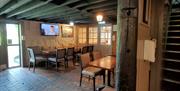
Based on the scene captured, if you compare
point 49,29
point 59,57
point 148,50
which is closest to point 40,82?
point 59,57

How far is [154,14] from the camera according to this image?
201cm

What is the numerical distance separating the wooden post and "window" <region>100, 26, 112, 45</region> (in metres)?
6.32

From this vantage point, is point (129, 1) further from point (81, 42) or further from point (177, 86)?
point (81, 42)

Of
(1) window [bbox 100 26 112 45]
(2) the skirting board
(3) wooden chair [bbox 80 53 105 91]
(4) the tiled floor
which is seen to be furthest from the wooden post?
(1) window [bbox 100 26 112 45]

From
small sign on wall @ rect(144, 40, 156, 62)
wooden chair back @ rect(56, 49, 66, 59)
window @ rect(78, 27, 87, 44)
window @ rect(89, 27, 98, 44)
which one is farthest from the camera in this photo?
window @ rect(78, 27, 87, 44)

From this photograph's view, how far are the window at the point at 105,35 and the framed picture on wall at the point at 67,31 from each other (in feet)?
5.24

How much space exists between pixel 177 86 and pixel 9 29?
5.50 metres

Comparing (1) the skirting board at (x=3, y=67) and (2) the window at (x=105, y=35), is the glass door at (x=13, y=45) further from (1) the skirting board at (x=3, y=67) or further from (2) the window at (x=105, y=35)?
(2) the window at (x=105, y=35)

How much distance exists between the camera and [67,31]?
289 inches

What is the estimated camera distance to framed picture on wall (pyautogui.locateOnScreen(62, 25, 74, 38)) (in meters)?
7.14

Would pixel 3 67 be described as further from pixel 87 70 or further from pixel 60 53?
pixel 87 70

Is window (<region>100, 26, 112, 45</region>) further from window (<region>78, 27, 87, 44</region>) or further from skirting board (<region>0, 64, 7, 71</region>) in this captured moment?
skirting board (<region>0, 64, 7, 71</region>)

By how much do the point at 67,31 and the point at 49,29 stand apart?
1.18 m

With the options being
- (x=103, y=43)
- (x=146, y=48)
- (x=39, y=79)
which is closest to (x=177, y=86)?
(x=146, y=48)
